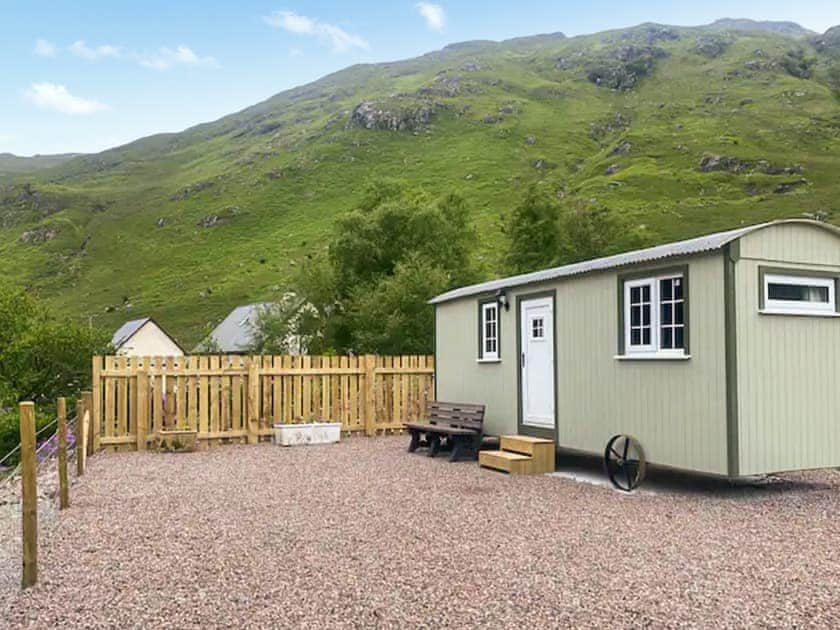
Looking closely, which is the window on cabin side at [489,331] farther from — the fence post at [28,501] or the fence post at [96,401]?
the fence post at [28,501]

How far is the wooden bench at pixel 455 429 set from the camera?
39.5 ft

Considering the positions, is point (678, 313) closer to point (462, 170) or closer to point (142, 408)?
point (142, 408)

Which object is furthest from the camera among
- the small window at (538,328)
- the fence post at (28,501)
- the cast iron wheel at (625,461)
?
the small window at (538,328)

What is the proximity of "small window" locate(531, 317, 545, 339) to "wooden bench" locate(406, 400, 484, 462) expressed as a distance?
5.31 ft

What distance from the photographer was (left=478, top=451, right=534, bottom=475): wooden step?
10453mm

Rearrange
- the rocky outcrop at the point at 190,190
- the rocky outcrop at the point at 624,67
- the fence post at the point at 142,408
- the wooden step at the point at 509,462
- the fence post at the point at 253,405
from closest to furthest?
the wooden step at the point at 509,462 → the fence post at the point at 142,408 → the fence post at the point at 253,405 → the rocky outcrop at the point at 190,190 → the rocky outcrop at the point at 624,67

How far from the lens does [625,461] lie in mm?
9320

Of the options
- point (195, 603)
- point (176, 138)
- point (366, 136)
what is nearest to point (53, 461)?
point (195, 603)

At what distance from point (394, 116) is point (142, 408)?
95901 millimetres

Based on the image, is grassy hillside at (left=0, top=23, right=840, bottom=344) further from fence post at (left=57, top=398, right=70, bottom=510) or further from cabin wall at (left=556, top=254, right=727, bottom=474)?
fence post at (left=57, top=398, right=70, bottom=510)

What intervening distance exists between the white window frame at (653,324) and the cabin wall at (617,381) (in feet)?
0.32

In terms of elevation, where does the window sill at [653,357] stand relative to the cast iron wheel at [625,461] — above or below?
above

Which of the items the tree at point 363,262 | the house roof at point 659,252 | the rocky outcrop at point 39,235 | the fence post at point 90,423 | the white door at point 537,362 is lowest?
the fence post at point 90,423

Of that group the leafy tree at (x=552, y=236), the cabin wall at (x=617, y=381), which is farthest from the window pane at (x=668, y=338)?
the leafy tree at (x=552, y=236)
